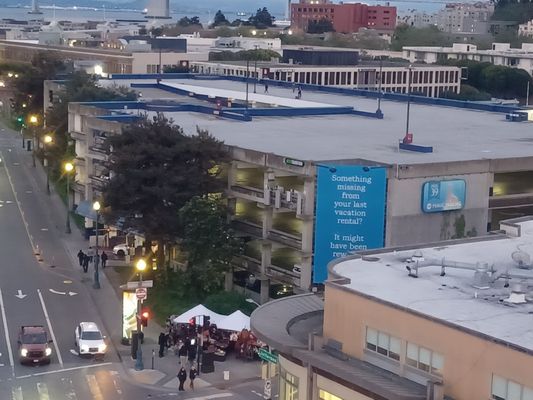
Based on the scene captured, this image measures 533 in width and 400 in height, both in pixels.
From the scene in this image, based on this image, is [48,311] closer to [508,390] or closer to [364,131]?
[364,131]

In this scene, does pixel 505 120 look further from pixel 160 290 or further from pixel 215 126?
pixel 160 290

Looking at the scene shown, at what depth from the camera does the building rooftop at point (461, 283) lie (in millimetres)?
21938

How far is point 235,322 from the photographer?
3750cm

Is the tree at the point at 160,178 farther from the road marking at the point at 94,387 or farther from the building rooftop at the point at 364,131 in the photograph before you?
the road marking at the point at 94,387

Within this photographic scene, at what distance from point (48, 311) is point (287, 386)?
1918 centimetres

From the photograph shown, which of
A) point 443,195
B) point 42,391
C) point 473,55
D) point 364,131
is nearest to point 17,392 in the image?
point 42,391

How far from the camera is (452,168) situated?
43125mm

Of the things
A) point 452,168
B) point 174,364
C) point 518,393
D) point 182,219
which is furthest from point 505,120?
point 518,393

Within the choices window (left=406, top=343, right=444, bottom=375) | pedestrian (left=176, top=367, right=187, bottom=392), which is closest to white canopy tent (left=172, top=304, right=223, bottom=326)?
pedestrian (left=176, top=367, right=187, bottom=392)

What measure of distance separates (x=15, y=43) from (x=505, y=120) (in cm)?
8986

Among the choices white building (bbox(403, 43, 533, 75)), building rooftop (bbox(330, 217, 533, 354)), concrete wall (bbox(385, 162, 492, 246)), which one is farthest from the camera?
white building (bbox(403, 43, 533, 75))

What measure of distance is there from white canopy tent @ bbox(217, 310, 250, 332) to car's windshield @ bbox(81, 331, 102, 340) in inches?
155

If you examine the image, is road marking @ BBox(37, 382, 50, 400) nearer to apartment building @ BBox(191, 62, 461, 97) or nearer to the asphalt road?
the asphalt road

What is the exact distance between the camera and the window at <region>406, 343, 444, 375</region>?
71.1ft
